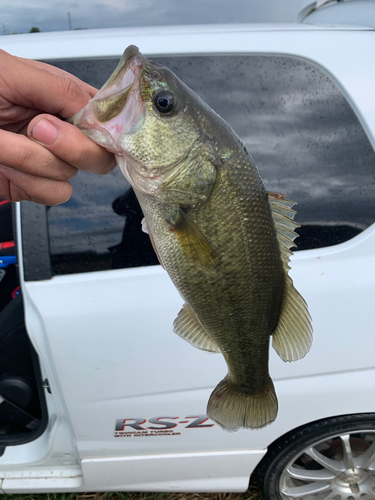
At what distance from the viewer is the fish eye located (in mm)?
1005

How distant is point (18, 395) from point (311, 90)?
2193 millimetres

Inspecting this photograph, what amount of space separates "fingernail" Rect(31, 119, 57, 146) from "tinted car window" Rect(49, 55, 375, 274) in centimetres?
76

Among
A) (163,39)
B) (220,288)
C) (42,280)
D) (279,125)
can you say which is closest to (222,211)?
(220,288)

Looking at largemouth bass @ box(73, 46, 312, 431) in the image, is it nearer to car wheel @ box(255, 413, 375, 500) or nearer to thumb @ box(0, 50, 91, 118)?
thumb @ box(0, 50, 91, 118)

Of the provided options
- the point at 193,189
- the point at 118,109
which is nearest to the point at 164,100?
the point at 118,109

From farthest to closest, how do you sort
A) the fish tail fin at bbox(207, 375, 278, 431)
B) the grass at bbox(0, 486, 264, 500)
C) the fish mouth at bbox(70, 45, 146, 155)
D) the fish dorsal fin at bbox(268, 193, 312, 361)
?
the grass at bbox(0, 486, 264, 500), the fish tail fin at bbox(207, 375, 278, 431), the fish dorsal fin at bbox(268, 193, 312, 361), the fish mouth at bbox(70, 45, 146, 155)

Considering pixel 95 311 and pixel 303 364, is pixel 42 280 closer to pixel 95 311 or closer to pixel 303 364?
pixel 95 311

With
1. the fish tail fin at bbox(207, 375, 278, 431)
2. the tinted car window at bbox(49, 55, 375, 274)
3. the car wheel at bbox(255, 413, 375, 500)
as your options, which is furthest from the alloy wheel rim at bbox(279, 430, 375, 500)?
the tinted car window at bbox(49, 55, 375, 274)

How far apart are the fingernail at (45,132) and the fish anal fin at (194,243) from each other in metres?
0.36

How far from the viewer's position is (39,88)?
1.03 m

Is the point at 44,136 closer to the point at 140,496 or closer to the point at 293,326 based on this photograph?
the point at 293,326

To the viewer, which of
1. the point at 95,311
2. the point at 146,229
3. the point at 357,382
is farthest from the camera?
the point at 357,382

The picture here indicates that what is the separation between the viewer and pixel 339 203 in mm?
1741

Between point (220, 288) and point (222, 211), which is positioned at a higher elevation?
point (222, 211)
